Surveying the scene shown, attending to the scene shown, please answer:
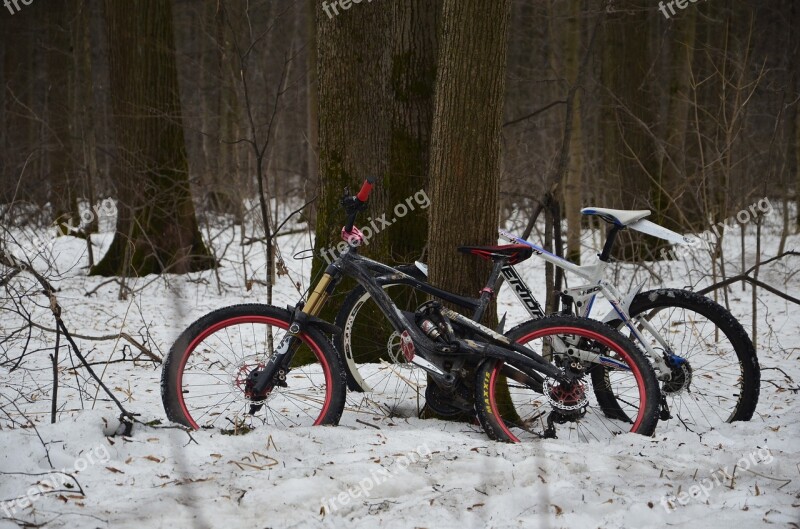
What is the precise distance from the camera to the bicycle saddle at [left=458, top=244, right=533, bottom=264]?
377 cm

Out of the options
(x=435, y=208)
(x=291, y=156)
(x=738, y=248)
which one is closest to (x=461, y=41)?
(x=435, y=208)

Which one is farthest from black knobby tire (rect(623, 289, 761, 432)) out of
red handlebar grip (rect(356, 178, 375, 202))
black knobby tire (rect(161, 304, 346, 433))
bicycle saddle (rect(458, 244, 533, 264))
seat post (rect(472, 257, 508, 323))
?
black knobby tire (rect(161, 304, 346, 433))

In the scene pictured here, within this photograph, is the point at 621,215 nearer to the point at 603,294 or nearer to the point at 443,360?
the point at 603,294

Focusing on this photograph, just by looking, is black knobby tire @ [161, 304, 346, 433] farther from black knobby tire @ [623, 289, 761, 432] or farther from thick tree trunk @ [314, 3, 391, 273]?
black knobby tire @ [623, 289, 761, 432]

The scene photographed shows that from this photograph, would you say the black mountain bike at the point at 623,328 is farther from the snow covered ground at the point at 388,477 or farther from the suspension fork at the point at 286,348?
the suspension fork at the point at 286,348

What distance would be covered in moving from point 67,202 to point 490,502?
1039cm

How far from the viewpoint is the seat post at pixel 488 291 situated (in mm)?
3734

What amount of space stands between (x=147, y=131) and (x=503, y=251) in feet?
21.9

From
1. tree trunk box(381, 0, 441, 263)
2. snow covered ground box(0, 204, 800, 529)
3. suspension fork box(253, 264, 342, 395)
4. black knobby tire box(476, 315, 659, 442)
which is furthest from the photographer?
tree trunk box(381, 0, 441, 263)

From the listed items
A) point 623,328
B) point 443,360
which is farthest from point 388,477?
point 623,328

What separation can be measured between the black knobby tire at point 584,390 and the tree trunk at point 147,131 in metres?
6.12

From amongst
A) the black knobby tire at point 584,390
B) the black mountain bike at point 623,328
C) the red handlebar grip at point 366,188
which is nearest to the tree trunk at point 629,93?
the black mountain bike at point 623,328

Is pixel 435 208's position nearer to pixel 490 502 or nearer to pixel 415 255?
pixel 415 255

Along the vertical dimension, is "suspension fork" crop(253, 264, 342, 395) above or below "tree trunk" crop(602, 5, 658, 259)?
below
